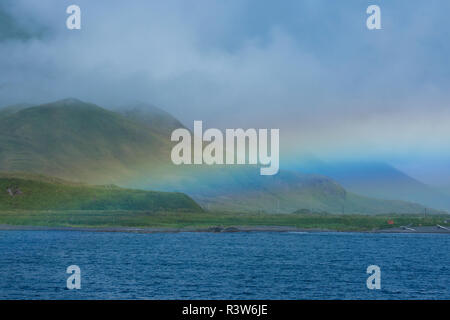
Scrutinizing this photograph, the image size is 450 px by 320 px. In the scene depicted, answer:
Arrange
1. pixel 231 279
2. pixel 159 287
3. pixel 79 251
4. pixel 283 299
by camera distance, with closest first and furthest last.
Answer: pixel 283 299 < pixel 159 287 < pixel 231 279 < pixel 79 251

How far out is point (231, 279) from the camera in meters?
118

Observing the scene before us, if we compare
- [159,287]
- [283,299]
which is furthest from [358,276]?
[159,287]

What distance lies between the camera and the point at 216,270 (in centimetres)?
13138

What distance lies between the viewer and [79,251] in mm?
168250

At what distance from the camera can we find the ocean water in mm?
103562

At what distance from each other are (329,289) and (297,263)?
126 ft

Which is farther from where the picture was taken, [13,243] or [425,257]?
[13,243]

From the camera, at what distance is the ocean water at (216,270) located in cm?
10356
